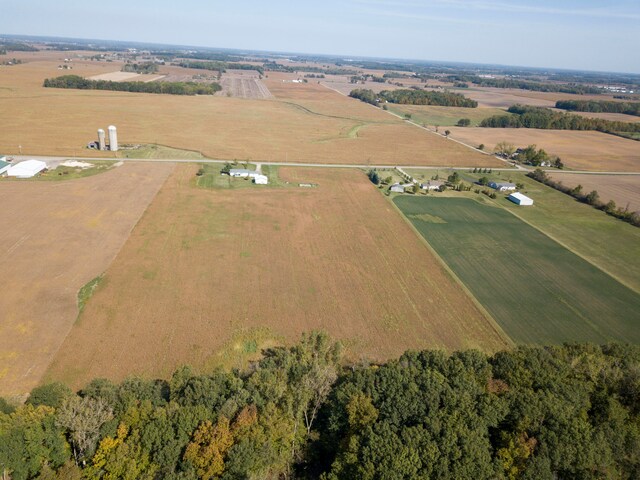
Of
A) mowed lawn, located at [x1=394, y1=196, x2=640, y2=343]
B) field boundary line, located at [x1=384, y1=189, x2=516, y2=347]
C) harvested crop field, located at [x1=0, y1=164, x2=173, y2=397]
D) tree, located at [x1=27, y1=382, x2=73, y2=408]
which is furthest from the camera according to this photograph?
mowed lawn, located at [x1=394, y1=196, x2=640, y2=343]

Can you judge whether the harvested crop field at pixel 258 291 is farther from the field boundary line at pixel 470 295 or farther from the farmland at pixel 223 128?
the farmland at pixel 223 128

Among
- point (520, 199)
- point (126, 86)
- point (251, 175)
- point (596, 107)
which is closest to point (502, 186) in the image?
point (520, 199)

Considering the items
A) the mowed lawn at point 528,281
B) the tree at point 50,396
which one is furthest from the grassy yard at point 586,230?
the tree at point 50,396

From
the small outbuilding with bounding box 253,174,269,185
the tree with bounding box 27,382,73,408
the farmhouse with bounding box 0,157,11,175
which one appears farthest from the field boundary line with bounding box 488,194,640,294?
the farmhouse with bounding box 0,157,11,175

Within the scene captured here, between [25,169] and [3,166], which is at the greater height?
[25,169]

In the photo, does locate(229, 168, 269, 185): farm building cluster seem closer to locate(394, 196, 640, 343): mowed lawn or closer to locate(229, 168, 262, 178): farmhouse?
locate(229, 168, 262, 178): farmhouse

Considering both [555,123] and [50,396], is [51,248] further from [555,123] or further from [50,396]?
[555,123]
